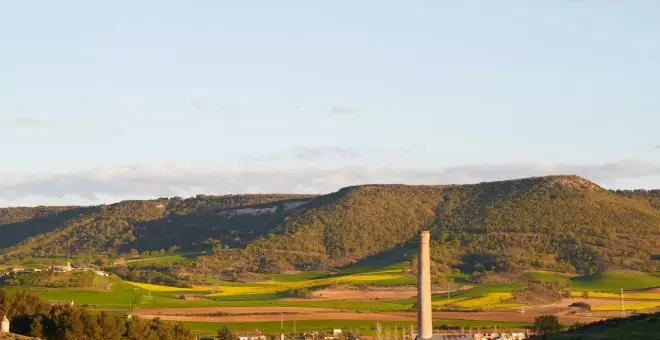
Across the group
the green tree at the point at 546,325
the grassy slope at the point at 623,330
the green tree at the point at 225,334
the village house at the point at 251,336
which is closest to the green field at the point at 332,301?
the green tree at the point at 225,334

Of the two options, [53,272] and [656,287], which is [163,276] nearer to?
[53,272]

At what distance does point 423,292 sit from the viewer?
290 ft

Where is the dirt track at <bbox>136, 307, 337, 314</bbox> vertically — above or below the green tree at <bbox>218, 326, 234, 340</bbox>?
above

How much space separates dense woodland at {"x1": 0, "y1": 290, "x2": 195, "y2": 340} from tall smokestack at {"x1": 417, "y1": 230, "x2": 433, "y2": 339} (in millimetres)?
18505

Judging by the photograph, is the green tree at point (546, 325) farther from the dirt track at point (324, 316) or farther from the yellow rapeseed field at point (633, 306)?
the yellow rapeseed field at point (633, 306)

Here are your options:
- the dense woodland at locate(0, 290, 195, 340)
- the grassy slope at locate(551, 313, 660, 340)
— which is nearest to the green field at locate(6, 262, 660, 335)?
the dense woodland at locate(0, 290, 195, 340)

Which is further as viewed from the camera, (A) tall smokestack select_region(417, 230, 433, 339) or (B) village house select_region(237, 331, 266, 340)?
(B) village house select_region(237, 331, 266, 340)

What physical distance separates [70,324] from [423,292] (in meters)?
23.7

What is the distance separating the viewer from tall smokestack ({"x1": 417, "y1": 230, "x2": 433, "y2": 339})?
88.6m

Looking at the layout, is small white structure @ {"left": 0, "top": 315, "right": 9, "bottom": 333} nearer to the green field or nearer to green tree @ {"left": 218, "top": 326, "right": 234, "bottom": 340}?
green tree @ {"left": 218, "top": 326, "right": 234, "bottom": 340}

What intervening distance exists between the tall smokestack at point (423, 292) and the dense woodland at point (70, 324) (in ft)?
60.7

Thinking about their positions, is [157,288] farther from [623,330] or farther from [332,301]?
[623,330]

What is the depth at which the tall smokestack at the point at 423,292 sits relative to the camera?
88.6m

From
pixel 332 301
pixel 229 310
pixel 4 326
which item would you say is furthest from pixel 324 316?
pixel 4 326
